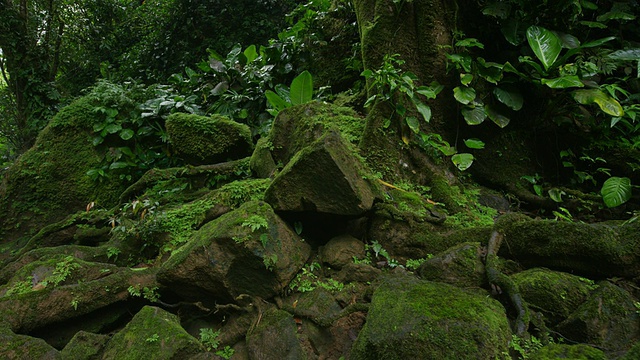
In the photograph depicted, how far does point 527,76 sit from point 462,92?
76 centimetres

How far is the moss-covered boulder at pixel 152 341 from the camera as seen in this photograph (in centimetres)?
215

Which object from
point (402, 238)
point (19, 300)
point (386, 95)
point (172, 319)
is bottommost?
point (402, 238)

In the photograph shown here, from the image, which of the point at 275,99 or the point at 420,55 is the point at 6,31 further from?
the point at 420,55

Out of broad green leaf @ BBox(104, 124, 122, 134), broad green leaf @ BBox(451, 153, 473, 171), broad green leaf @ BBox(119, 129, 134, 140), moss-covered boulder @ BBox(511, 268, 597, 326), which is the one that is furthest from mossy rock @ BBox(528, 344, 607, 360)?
broad green leaf @ BBox(104, 124, 122, 134)

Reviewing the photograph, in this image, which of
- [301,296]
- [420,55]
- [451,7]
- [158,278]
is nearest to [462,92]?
[420,55]

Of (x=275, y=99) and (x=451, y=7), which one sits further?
(x=275, y=99)

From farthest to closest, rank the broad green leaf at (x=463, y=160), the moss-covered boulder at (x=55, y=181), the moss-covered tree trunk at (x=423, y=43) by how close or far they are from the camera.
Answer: the moss-covered boulder at (x=55, y=181) < the moss-covered tree trunk at (x=423, y=43) < the broad green leaf at (x=463, y=160)

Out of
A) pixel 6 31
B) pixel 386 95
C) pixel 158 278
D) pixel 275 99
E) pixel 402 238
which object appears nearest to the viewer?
pixel 158 278

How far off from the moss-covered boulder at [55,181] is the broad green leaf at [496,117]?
15.9 feet

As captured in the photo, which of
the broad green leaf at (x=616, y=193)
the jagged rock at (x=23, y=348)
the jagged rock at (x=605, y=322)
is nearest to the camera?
the jagged rock at (x=605, y=322)

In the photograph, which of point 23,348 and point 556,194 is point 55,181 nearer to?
point 23,348

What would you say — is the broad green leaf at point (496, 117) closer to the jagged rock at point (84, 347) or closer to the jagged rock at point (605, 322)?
the jagged rock at point (605, 322)

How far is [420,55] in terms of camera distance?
415cm

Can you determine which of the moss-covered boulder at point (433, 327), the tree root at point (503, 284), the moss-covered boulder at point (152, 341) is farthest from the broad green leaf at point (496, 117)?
the moss-covered boulder at point (152, 341)
